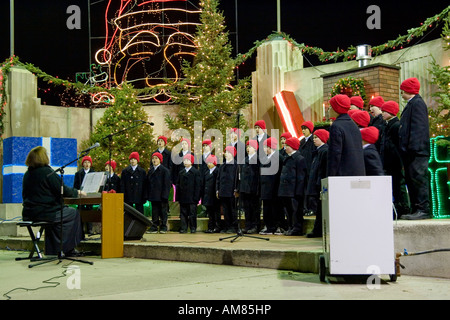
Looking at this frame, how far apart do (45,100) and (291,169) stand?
12.9 meters

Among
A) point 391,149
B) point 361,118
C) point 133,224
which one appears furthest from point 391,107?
point 133,224

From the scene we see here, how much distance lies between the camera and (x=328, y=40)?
58.3ft

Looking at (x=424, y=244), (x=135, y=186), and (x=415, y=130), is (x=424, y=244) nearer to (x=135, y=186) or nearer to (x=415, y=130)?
(x=415, y=130)

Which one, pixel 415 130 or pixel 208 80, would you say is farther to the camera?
pixel 208 80

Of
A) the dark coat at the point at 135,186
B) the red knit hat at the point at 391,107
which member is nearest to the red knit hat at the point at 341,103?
the red knit hat at the point at 391,107

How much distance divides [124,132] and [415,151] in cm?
1082

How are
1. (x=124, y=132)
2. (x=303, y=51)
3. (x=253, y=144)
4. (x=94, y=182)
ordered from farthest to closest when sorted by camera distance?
1. (x=124, y=132)
2. (x=303, y=51)
3. (x=253, y=144)
4. (x=94, y=182)

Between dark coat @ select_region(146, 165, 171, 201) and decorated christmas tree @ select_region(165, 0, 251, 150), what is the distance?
191 inches

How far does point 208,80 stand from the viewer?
51.5 feet

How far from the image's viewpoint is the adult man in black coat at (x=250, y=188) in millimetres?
9156

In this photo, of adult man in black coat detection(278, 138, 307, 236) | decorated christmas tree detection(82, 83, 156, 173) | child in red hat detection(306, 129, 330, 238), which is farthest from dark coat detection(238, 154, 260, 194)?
decorated christmas tree detection(82, 83, 156, 173)

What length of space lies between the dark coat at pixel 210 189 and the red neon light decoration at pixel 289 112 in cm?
413

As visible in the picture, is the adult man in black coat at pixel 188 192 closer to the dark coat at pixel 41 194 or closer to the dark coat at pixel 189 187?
the dark coat at pixel 189 187
